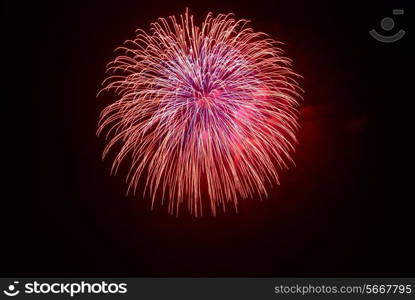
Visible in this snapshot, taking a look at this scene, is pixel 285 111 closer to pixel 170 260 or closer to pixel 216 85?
→ pixel 216 85

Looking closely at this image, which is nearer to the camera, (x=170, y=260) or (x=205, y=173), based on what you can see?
(x=205, y=173)

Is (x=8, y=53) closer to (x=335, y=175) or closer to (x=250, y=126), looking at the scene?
(x=250, y=126)

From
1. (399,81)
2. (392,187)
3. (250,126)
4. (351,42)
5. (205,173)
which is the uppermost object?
(351,42)

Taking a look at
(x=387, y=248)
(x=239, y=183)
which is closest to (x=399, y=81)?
(x=387, y=248)

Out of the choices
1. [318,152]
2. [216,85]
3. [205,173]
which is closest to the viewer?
[216,85]

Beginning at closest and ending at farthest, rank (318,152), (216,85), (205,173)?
(216,85) → (205,173) → (318,152)

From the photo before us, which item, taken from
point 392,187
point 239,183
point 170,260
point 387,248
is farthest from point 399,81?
point 170,260

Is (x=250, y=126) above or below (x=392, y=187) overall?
above
